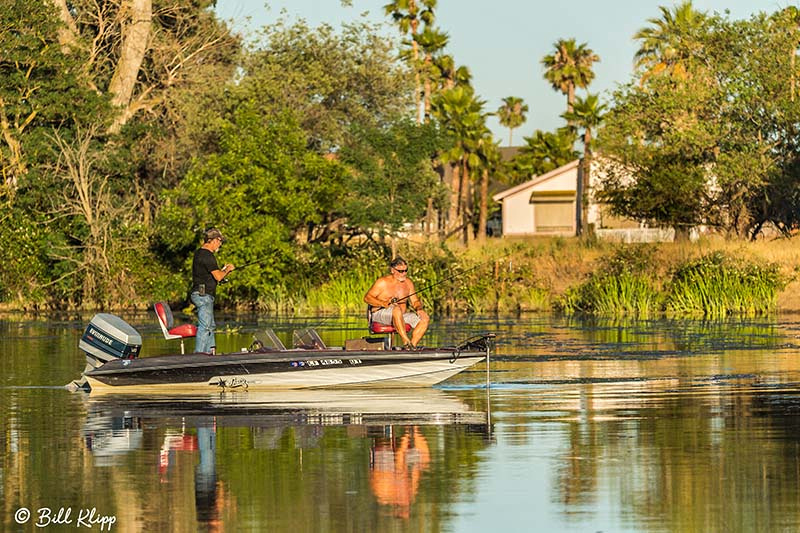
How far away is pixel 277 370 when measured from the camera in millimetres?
20562

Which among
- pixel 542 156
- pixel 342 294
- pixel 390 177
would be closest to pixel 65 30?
pixel 390 177

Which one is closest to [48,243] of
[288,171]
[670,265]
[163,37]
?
[288,171]

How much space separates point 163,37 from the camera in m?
58.7

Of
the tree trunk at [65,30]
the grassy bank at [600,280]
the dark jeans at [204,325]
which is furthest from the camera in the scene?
the tree trunk at [65,30]

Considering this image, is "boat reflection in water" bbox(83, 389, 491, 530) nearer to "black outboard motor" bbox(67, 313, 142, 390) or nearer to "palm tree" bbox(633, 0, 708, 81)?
"black outboard motor" bbox(67, 313, 142, 390)

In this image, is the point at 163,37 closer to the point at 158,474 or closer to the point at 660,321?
the point at 660,321

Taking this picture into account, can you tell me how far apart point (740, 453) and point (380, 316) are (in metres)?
8.23

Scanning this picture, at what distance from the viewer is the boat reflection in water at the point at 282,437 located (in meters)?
12.3

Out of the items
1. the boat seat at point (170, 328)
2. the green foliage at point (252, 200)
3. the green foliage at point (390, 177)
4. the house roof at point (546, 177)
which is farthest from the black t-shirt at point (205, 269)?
the house roof at point (546, 177)

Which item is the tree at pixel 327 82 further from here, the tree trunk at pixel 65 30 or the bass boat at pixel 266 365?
the bass boat at pixel 266 365

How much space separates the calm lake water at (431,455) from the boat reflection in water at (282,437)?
0.03 meters

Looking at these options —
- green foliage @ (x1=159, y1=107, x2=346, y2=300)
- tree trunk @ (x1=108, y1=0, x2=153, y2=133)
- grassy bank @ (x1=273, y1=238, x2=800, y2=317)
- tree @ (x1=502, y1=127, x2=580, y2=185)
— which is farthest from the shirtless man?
tree @ (x1=502, y1=127, x2=580, y2=185)

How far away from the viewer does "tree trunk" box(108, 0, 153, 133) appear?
56.2 metres

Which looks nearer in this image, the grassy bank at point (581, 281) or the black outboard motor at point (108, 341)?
the black outboard motor at point (108, 341)
